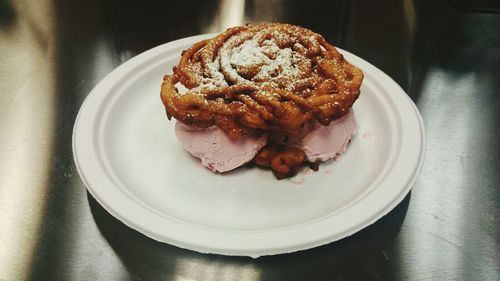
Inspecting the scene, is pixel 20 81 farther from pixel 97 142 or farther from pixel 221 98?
pixel 221 98

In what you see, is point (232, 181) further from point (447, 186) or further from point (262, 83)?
point (447, 186)

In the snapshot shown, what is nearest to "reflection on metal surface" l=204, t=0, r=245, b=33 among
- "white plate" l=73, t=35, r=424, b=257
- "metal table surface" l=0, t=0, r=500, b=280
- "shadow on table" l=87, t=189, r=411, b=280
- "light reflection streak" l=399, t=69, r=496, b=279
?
"metal table surface" l=0, t=0, r=500, b=280

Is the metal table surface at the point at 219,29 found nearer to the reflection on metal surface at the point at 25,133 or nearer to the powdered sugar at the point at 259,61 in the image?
the reflection on metal surface at the point at 25,133

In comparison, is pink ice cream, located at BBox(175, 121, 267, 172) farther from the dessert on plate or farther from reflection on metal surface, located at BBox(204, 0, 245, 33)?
reflection on metal surface, located at BBox(204, 0, 245, 33)

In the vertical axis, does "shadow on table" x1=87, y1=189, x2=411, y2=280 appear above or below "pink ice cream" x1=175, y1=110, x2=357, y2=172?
below

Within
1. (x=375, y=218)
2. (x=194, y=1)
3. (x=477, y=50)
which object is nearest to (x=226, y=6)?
(x=194, y=1)

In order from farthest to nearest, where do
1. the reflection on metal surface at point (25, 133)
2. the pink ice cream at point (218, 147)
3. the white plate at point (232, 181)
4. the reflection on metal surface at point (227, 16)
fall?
the reflection on metal surface at point (227, 16) < the pink ice cream at point (218, 147) < the reflection on metal surface at point (25, 133) < the white plate at point (232, 181)

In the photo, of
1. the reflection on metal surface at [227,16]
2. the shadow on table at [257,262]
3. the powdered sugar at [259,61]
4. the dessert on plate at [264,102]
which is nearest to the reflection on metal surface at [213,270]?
the shadow on table at [257,262]

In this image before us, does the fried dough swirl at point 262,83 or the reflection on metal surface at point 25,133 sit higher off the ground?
the fried dough swirl at point 262,83
